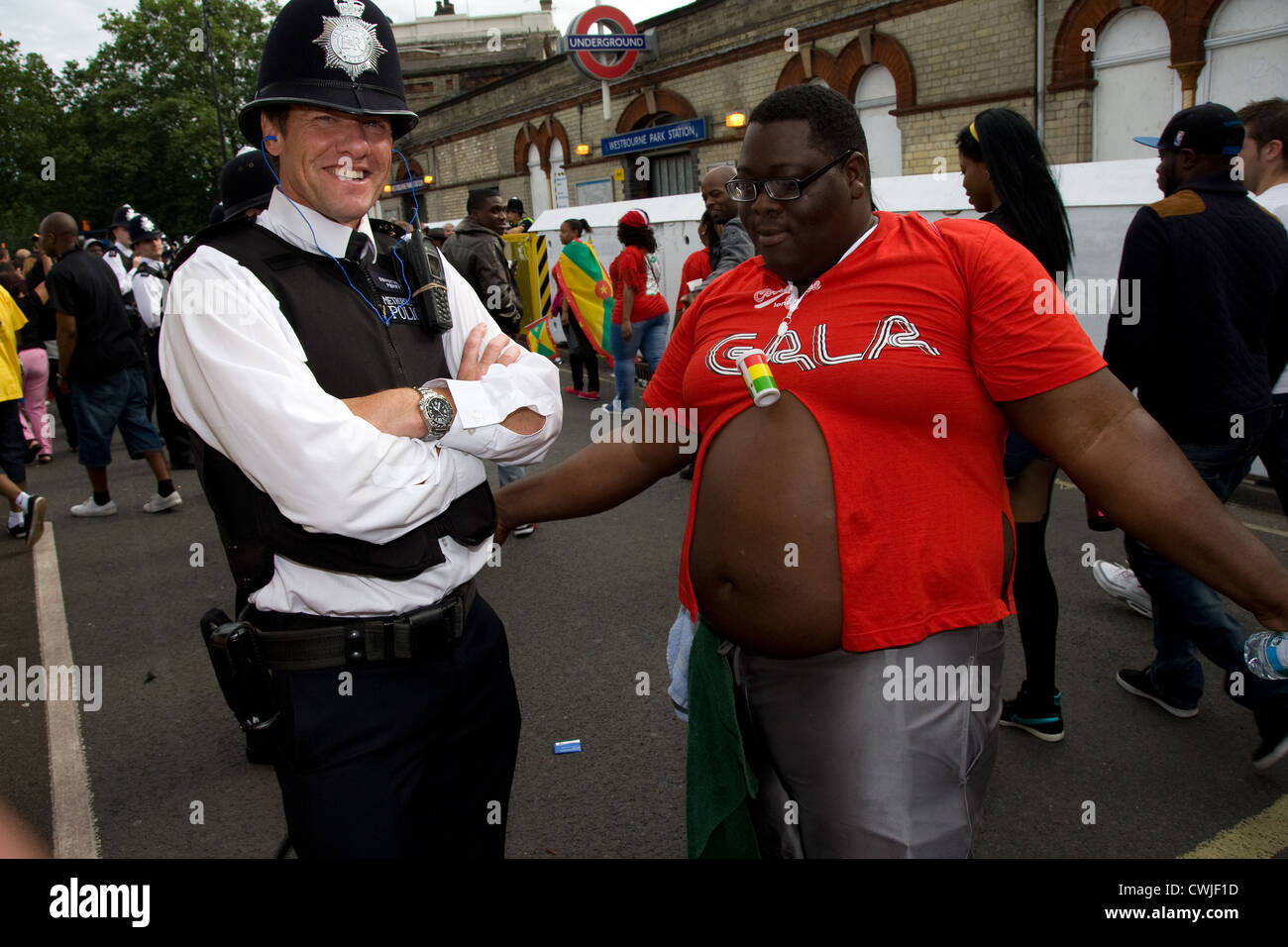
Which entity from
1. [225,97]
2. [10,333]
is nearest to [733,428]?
[10,333]

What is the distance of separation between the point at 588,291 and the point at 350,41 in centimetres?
939

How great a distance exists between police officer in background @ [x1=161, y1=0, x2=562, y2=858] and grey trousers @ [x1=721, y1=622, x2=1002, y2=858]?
2.29ft

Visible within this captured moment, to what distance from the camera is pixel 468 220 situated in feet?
22.5

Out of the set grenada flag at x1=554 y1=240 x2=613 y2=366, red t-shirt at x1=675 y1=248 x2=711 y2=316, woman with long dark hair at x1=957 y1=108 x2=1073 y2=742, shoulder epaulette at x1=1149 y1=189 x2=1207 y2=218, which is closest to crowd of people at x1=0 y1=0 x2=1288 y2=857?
woman with long dark hair at x1=957 y1=108 x2=1073 y2=742

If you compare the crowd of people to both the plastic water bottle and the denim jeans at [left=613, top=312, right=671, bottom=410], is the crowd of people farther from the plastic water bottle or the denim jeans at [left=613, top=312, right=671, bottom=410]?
the denim jeans at [left=613, top=312, right=671, bottom=410]

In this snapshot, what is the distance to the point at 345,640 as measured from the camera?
1.81 m

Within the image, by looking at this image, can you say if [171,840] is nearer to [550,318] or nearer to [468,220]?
[468,220]

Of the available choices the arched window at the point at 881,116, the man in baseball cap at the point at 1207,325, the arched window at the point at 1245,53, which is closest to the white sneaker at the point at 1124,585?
the man in baseball cap at the point at 1207,325

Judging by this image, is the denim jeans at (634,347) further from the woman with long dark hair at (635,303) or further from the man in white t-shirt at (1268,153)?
the man in white t-shirt at (1268,153)

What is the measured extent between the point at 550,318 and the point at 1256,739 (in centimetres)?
1051

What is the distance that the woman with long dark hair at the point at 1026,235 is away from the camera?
307cm

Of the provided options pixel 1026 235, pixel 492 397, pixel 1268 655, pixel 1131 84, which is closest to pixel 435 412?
pixel 492 397

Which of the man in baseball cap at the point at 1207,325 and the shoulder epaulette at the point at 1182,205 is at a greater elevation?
the shoulder epaulette at the point at 1182,205

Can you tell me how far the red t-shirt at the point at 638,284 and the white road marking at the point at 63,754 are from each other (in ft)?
16.9
